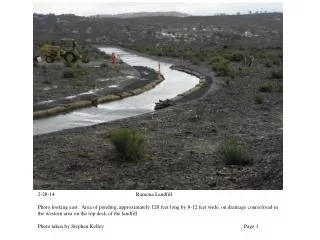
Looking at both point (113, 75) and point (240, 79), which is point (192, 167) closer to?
point (240, 79)

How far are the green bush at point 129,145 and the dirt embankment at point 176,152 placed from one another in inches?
5.2

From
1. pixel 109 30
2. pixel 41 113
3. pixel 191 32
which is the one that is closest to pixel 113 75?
pixel 41 113

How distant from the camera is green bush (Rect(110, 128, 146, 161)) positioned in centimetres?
881

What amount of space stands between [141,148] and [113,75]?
53.8 ft

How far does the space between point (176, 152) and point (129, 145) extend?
887 millimetres

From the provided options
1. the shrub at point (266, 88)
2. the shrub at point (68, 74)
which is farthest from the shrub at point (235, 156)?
the shrub at point (68, 74)

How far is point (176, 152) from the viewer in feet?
30.8

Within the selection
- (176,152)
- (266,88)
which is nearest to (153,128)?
(176,152)

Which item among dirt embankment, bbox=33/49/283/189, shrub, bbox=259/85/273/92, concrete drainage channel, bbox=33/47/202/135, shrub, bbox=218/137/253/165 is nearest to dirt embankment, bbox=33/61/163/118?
concrete drainage channel, bbox=33/47/202/135

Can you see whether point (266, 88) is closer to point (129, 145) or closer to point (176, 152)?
point (176, 152)

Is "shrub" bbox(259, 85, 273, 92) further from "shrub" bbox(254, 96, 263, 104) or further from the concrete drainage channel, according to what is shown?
the concrete drainage channel

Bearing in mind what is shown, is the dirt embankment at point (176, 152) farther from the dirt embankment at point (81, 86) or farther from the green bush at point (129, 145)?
the dirt embankment at point (81, 86)

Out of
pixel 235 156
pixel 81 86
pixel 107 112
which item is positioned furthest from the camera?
pixel 81 86
